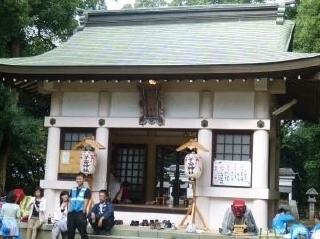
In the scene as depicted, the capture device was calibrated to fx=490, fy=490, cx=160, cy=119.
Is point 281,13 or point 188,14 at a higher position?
point 188,14

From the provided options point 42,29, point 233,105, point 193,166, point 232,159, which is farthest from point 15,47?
point 232,159

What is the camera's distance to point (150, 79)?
11.8 m

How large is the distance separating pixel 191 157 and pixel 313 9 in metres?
12.3

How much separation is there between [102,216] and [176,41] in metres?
5.90

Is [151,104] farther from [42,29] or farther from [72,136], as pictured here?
[42,29]

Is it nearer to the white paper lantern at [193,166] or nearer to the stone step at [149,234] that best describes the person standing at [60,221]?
the stone step at [149,234]

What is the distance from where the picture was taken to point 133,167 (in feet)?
53.2

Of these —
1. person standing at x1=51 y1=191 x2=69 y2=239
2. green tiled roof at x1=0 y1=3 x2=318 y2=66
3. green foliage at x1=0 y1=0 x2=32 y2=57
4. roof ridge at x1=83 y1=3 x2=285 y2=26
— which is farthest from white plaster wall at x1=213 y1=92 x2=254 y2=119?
green foliage at x1=0 y1=0 x2=32 y2=57

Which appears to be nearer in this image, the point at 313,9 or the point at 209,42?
the point at 209,42

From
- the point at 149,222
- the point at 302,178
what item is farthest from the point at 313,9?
the point at 302,178

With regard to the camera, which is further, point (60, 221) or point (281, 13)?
point (281, 13)

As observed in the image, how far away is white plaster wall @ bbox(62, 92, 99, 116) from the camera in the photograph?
12.8 metres

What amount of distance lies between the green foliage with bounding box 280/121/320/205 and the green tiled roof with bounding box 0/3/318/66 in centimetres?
951

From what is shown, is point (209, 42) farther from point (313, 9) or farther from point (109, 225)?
point (313, 9)
